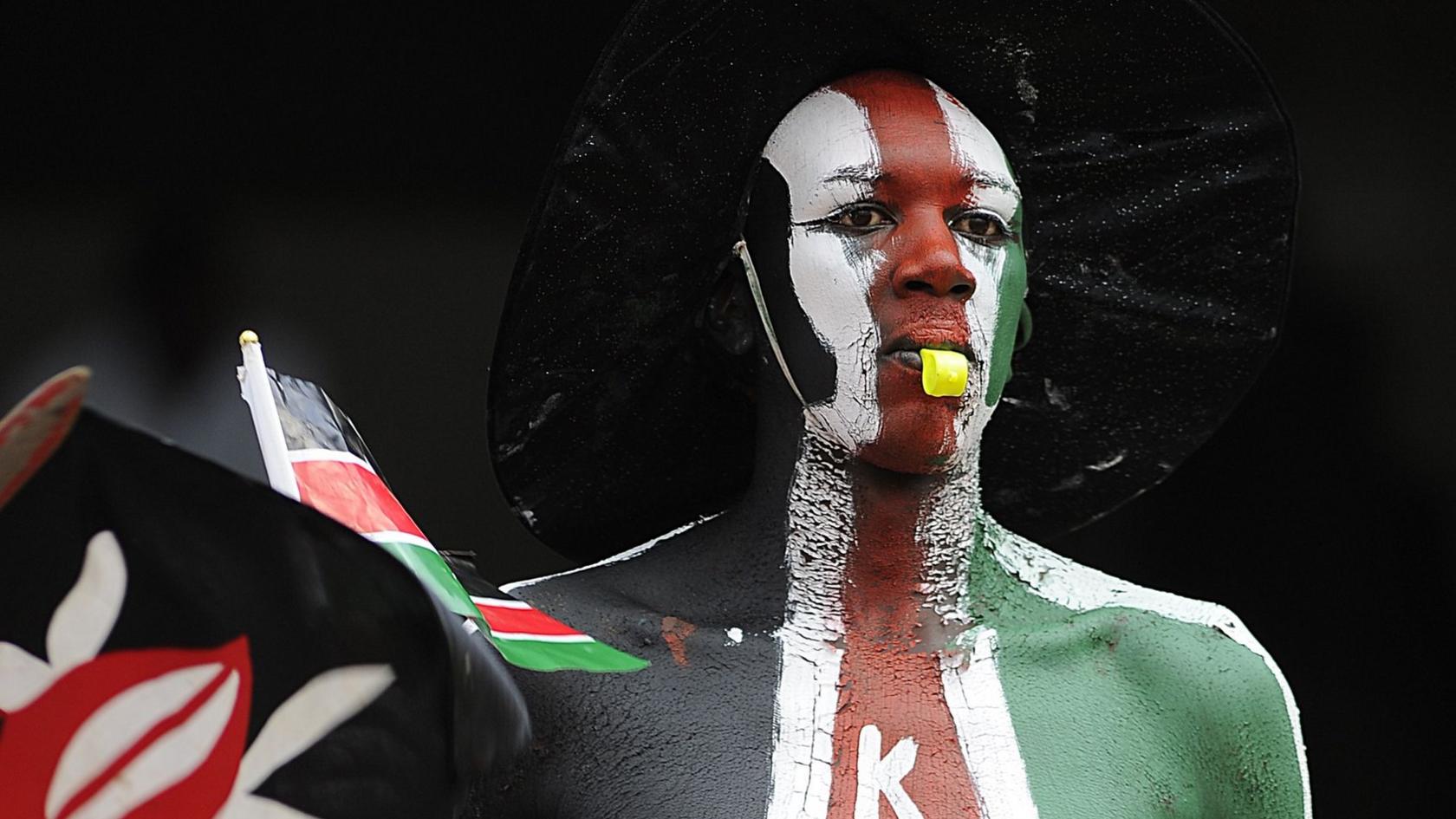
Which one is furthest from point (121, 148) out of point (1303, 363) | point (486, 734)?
point (486, 734)

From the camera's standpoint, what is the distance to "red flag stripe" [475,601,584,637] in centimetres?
226

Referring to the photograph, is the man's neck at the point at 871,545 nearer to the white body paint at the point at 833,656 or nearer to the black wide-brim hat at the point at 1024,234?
the white body paint at the point at 833,656

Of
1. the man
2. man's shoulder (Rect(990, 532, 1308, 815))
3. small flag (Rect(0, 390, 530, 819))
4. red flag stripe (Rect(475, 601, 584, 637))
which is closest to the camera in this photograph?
small flag (Rect(0, 390, 530, 819))

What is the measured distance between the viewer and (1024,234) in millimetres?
2641

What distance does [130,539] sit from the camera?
1.82 m

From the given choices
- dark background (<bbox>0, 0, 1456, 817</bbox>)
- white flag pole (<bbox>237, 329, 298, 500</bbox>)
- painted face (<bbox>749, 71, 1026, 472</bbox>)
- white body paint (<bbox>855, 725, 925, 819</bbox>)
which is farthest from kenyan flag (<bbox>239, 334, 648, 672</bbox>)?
dark background (<bbox>0, 0, 1456, 817</bbox>)

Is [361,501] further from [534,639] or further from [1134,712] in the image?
[1134,712]

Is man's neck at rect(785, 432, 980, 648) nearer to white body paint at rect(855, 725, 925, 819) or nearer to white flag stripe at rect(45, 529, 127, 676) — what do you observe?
white body paint at rect(855, 725, 925, 819)

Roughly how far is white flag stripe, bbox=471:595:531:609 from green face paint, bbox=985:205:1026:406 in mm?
480

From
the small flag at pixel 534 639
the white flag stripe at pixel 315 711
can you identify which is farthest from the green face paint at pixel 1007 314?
the white flag stripe at pixel 315 711

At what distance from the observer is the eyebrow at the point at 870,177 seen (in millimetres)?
2498

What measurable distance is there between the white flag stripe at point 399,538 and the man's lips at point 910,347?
0.47m

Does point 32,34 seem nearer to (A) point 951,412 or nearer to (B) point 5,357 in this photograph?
(B) point 5,357

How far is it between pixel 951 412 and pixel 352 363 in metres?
1.70
